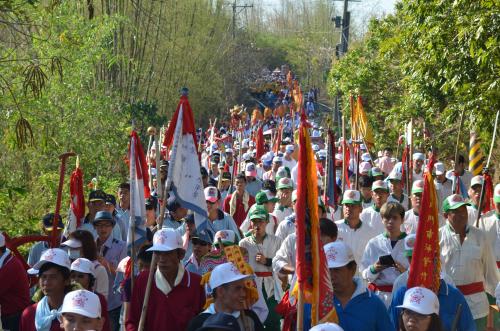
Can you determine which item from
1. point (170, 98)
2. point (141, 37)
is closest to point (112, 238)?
point (141, 37)

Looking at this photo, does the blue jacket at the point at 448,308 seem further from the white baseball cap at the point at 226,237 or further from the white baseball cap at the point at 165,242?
the white baseball cap at the point at 226,237

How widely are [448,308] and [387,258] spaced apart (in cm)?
128

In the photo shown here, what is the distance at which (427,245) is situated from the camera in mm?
7410

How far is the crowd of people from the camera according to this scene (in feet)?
20.7

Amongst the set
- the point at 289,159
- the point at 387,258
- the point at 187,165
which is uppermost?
the point at 187,165

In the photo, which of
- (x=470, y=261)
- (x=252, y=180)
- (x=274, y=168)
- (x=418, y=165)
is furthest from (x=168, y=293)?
(x=274, y=168)

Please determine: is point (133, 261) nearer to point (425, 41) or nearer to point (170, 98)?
point (425, 41)

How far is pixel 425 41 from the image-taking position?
13977mm

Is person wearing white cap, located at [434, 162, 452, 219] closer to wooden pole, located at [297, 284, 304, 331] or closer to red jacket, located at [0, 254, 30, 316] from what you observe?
red jacket, located at [0, 254, 30, 316]

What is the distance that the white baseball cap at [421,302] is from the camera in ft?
20.2

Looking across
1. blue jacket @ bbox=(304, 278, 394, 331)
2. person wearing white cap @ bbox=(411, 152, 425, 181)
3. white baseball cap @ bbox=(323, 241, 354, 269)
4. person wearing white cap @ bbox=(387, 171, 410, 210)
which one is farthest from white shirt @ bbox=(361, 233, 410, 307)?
person wearing white cap @ bbox=(411, 152, 425, 181)

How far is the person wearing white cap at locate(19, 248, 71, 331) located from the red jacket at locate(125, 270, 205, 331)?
0.51m

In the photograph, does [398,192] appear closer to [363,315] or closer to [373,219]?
[373,219]

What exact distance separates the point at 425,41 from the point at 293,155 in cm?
747
